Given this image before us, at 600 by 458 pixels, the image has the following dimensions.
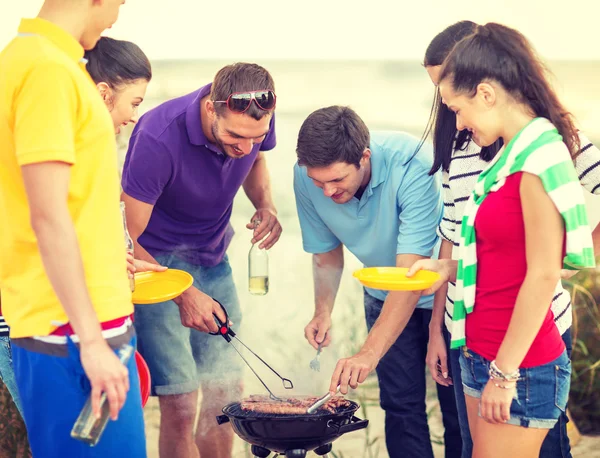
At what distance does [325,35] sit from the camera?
4336mm

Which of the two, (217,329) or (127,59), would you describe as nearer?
(127,59)

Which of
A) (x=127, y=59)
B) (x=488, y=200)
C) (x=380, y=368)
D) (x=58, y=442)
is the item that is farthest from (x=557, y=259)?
(x=127, y=59)

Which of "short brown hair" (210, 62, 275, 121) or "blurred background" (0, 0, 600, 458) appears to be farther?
"blurred background" (0, 0, 600, 458)

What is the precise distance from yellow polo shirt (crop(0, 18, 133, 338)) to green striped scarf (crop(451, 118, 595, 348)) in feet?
3.10

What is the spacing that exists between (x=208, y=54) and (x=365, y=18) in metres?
0.88

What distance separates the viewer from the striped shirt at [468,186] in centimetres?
240

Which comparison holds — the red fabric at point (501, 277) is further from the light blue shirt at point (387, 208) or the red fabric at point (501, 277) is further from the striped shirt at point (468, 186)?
the light blue shirt at point (387, 208)

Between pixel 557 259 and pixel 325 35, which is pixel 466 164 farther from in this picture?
pixel 325 35

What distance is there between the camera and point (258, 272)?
159 inches

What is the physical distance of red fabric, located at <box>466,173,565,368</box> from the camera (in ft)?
6.72

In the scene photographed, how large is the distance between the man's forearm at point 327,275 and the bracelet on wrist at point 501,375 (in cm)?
138

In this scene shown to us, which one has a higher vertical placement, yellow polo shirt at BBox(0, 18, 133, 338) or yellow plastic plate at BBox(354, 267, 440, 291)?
yellow polo shirt at BBox(0, 18, 133, 338)

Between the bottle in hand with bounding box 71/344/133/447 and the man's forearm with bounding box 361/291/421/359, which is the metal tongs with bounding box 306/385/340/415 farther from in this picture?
the bottle in hand with bounding box 71/344/133/447

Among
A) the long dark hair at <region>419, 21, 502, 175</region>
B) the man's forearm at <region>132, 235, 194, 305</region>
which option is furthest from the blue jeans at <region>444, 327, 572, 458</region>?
the man's forearm at <region>132, 235, 194, 305</region>
